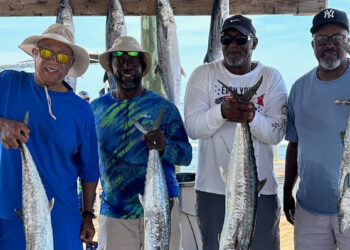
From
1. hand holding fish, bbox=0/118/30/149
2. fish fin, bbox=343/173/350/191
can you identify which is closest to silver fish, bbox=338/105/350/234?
fish fin, bbox=343/173/350/191

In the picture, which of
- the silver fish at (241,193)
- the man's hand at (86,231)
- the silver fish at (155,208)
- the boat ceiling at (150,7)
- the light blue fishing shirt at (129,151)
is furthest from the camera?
the boat ceiling at (150,7)

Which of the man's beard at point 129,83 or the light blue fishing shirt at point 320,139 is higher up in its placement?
the man's beard at point 129,83

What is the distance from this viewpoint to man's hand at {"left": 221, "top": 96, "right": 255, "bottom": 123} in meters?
2.24

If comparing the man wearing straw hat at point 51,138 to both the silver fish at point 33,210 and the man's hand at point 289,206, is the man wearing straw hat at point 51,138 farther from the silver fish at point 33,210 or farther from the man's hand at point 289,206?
the man's hand at point 289,206

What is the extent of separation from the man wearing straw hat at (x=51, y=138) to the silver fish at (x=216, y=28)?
0.97m

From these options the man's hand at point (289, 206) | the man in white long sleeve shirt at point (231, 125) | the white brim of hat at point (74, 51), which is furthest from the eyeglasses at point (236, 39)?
the man's hand at point (289, 206)

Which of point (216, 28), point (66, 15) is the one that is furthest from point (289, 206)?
point (66, 15)

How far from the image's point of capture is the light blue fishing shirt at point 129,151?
2.77 metres

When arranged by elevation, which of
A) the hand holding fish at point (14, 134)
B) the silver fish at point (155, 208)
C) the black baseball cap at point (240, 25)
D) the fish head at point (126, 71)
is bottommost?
the silver fish at point (155, 208)

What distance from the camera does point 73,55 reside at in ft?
8.41

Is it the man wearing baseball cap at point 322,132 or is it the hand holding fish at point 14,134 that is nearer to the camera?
the hand holding fish at point 14,134

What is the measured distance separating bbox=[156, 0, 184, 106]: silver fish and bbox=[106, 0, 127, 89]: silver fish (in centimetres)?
25

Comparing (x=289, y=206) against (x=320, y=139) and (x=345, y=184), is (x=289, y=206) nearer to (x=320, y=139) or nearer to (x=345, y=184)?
(x=320, y=139)

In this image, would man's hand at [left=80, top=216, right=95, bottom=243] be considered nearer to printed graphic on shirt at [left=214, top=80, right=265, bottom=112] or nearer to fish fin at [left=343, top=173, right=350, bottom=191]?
printed graphic on shirt at [left=214, top=80, right=265, bottom=112]
